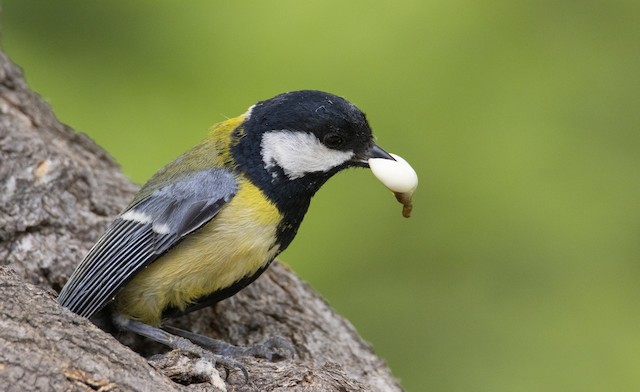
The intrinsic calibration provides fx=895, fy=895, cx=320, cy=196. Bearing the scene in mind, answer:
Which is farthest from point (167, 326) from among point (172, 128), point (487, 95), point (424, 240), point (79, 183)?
point (487, 95)

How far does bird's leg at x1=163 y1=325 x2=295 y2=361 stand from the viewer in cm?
267

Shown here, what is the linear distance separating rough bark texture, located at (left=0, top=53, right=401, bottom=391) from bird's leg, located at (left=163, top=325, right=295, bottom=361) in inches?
2.4

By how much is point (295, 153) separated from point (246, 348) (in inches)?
24.2

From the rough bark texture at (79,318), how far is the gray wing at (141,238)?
0.48 ft

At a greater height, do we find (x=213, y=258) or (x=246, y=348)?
(x=213, y=258)

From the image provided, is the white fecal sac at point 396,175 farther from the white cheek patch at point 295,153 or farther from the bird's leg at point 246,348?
the bird's leg at point 246,348

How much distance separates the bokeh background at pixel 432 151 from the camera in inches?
157

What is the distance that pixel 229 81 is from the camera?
4.12m

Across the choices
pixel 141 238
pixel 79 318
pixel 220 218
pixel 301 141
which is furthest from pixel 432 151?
pixel 79 318

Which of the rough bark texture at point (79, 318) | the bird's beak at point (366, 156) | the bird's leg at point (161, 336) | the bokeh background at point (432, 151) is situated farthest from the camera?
the bokeh background at point (432, 151)

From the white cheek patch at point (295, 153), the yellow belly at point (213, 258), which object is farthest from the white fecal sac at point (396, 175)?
the yellow belly at point (213, 258)

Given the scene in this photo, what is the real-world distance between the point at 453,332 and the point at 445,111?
1.01 metres

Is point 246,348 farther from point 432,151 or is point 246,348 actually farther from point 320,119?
point 432,151

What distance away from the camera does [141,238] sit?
2.53m
